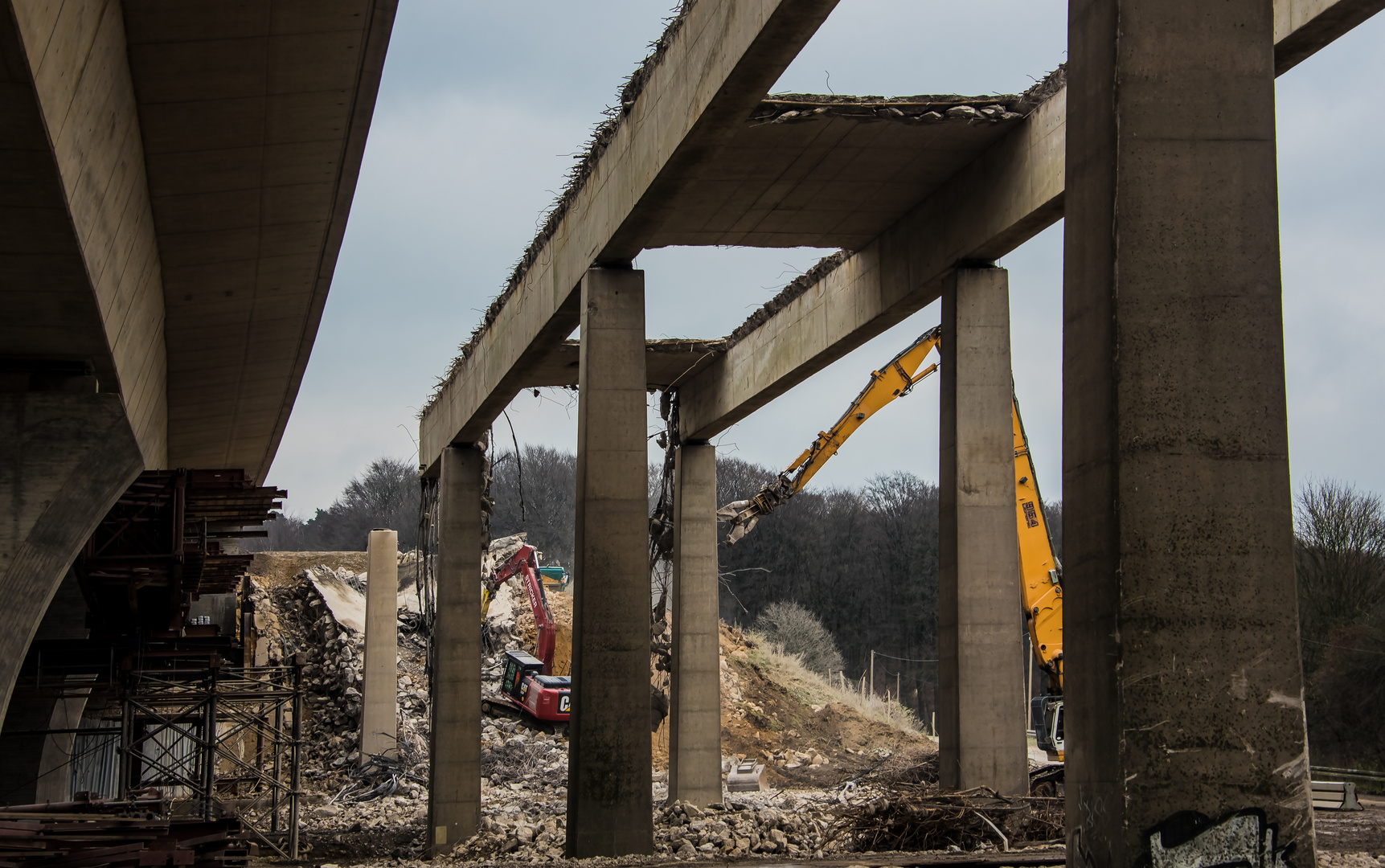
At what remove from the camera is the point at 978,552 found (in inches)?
611

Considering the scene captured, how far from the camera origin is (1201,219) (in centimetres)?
652

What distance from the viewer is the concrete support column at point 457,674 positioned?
24.3 m

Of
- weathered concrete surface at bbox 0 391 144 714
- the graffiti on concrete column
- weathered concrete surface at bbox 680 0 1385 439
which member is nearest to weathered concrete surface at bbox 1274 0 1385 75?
weathered concrete surface at bbox 680 0 1385 439

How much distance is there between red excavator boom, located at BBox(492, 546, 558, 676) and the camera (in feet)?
148

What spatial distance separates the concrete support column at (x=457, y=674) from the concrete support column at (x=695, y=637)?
3.79m

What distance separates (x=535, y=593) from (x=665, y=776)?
371 inches

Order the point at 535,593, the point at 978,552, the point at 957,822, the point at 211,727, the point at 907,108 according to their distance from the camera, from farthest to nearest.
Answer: the point at 535,593, the point at 211,727, the point at 978,552, the point at 907,108, the point at 957,822

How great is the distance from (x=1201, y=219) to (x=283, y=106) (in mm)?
8163

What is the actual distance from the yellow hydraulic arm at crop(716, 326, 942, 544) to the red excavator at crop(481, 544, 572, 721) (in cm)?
1153

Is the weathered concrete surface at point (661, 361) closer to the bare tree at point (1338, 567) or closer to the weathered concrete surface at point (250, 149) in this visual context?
the weathered concrete surface at point (250, 149)

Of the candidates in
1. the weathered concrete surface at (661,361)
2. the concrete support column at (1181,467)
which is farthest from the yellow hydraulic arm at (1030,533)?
the concrete support column at (1181,467)

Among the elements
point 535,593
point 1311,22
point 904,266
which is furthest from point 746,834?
point 535,593

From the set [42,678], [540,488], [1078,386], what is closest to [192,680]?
[42,678]

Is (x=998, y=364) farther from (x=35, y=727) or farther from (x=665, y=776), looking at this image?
(x=665, y=776)
